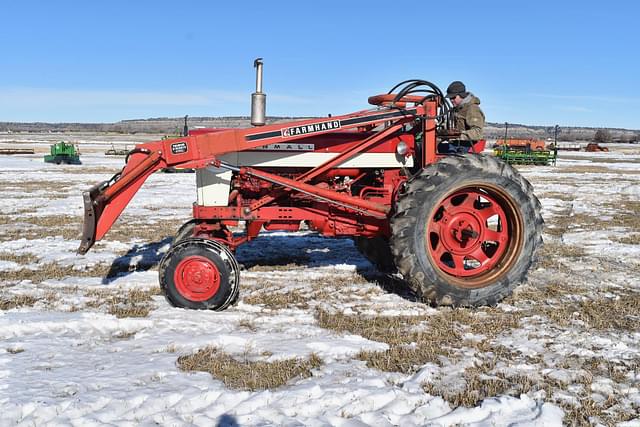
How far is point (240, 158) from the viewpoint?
5617 mm

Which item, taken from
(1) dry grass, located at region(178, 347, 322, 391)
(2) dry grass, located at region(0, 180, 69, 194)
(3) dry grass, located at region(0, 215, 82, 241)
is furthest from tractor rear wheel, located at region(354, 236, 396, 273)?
(2) dry grass, located at region(0, 180, 69, 194)

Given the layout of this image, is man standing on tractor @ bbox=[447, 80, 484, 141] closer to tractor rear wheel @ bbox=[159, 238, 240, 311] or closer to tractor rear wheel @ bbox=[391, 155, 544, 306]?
tractor rear wheel @ bbox=[391, 155, 544, 306]

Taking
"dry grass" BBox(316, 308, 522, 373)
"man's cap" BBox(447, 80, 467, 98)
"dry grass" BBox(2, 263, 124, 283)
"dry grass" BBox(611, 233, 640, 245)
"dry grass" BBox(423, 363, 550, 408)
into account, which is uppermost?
"man's cap" BBox(447, 80, 467, 98)

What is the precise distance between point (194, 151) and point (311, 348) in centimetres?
224

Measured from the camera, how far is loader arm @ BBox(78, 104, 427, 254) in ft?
16.3

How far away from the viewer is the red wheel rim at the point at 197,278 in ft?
16.2

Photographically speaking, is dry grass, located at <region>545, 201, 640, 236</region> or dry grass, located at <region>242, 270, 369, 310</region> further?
dry grass, located at <region>545, 201, 640, 236</region>

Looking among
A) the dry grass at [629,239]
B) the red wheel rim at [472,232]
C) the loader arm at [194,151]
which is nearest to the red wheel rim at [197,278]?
the loader arm at [194,151]

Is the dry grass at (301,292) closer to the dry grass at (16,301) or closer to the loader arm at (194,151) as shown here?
the loader arm at (194,151)

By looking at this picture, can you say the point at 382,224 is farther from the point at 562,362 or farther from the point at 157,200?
the point at 157,200

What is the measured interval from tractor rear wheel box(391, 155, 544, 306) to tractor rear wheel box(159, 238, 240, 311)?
1543 millimetres

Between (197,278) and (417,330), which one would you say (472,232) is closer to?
(417,330)

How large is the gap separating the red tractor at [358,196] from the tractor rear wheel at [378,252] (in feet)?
2.24

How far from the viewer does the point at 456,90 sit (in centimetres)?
582
